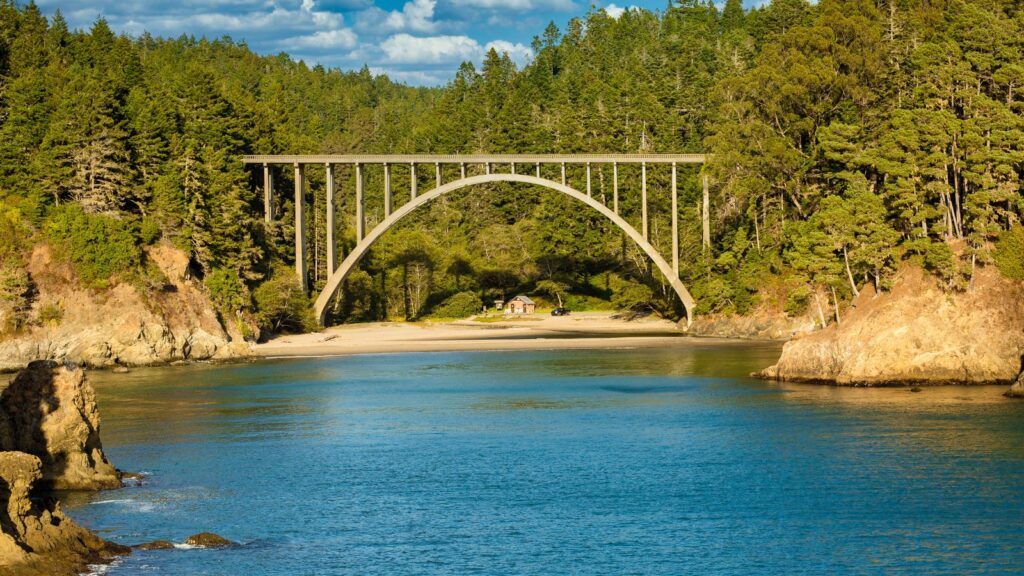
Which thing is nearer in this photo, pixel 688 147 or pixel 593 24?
pixel 688 147

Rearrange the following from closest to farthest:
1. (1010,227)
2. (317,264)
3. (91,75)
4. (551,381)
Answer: (1010,227) < (551,381) < (91,75) < (317,264)

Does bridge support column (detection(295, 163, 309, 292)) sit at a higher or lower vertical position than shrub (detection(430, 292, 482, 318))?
higher

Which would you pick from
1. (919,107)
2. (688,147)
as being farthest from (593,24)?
(919,107)

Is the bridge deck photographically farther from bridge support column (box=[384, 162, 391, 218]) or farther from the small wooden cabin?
the small wooden cabin

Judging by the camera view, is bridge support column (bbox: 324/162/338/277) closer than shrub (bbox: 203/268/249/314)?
No

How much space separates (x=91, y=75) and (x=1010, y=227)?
6278cm

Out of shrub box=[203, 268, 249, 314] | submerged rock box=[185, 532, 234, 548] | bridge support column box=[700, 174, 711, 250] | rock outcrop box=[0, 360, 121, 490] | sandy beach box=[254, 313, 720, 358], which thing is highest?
bridge support column box=[700, 174, 711, 250]

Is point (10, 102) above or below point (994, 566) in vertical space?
above

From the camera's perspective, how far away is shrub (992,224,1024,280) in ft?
182

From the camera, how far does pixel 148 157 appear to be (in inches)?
3295

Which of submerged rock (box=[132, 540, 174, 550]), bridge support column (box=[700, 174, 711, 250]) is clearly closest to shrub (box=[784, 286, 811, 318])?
bridge support column (box=[700, 174, 711, 250])

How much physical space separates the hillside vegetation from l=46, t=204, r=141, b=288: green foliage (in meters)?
0.14

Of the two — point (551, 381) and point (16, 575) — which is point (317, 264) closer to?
point (551, 381)

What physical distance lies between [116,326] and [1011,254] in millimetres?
49275
